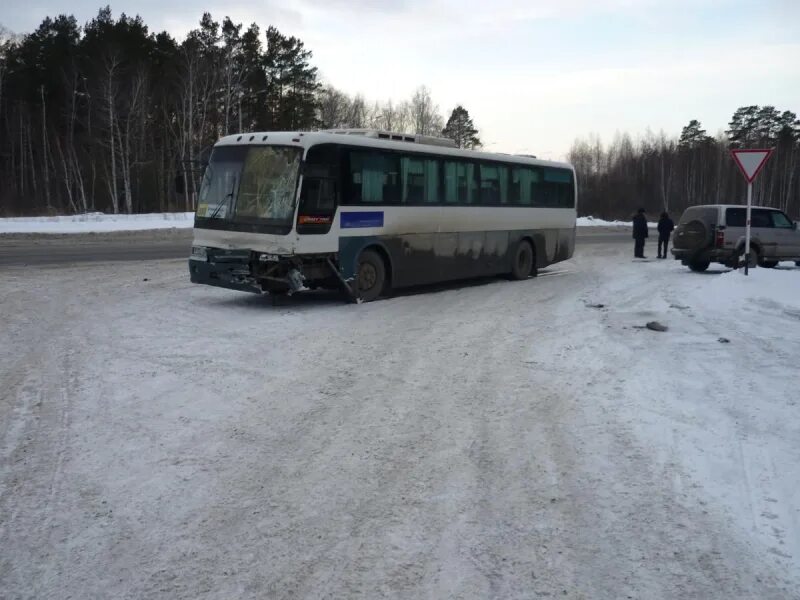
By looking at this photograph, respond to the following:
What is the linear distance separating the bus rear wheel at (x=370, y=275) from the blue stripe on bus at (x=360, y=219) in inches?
21.7

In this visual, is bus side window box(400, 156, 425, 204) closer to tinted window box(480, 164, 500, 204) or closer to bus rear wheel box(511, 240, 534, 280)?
tinted window box(480, 164, 500, 204)

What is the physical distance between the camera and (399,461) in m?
5.55

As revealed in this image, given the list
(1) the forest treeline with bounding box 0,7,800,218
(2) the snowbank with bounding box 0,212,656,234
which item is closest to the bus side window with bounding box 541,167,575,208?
(2) the snowbank with bounding box 0,212,656,234

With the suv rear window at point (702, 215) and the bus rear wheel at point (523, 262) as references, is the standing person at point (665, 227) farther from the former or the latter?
the bus rear wheel at point (523, 262)

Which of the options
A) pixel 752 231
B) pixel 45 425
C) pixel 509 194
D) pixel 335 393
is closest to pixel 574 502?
pixel 335 393

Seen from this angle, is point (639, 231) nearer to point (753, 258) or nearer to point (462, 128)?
point (753, 258)

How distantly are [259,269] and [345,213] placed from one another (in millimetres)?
1897

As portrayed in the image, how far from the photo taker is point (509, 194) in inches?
721

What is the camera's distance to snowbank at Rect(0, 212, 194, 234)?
109 ft

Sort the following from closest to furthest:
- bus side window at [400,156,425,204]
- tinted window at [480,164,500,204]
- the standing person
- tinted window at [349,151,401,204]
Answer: tinted window at [349,151,401,204] < bus side window at [400,156,425,204] < tinted window at [480,164,500,204] < the standing person

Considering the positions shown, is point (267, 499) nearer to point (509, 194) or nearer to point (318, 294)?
point (318, 294)

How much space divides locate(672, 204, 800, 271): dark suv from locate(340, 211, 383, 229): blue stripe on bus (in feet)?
34.6

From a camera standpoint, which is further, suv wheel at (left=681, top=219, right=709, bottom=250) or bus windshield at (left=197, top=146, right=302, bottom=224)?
suv wheel at (left=681, top=219, right=709, bottom=250)

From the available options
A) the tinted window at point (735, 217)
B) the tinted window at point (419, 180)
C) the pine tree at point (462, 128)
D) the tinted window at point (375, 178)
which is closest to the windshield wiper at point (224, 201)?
the tinted window at point (375, 178)
